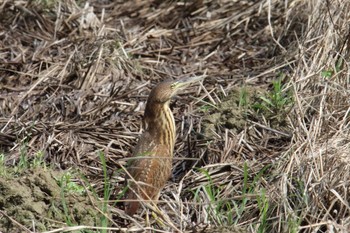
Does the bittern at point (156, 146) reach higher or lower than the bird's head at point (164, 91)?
lower

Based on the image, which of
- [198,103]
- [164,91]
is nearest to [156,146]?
[164,91]

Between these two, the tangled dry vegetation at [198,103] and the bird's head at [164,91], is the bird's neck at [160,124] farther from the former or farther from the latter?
the tangled dry vegetation at [198,103]

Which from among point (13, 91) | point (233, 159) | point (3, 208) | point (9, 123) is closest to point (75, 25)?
point (13, 91)

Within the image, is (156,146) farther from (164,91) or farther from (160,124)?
(164,91)

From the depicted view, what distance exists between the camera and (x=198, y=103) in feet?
24.7

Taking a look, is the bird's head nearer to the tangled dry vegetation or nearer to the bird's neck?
the bird's neck

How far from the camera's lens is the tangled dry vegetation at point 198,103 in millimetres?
5543

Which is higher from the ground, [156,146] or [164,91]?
[164,91]

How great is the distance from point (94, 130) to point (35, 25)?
194 centimetres

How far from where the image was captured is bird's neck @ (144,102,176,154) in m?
6.43

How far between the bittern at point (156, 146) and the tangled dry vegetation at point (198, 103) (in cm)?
15

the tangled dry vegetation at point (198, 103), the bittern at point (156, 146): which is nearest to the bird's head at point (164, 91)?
the bittern at point (156, 146)

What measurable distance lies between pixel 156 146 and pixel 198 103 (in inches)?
47.8

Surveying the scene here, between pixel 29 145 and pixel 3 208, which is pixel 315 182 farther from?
pixel 29 145
